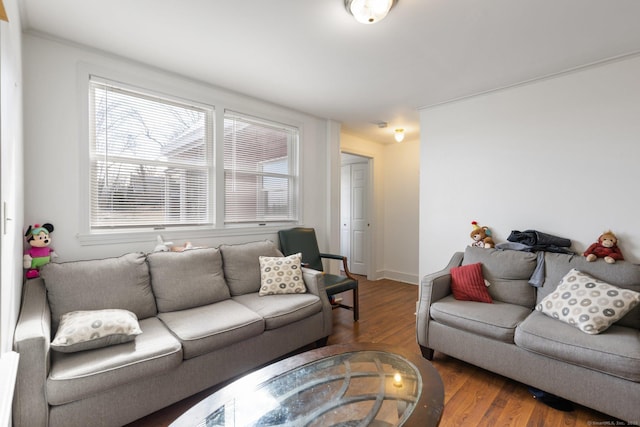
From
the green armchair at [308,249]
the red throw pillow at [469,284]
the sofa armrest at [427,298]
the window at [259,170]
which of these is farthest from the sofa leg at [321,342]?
the window at [259,170]

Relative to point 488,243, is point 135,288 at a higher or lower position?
lower

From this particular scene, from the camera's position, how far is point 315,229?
3.88 m

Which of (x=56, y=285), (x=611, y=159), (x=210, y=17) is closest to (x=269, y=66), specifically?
(x=210, y=17)

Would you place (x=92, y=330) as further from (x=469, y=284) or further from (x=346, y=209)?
(x=346, y=209)

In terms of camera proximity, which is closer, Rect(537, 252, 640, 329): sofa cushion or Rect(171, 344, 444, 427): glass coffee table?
Rect(171, 344, 444, 427): glass coffee table

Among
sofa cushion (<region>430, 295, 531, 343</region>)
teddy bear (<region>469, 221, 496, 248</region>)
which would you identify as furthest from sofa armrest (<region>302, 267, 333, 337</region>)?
teddy bear (<region>469, 221, 496, 248</region>)

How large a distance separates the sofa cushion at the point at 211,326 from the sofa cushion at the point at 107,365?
0.09m

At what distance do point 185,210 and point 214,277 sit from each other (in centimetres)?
75

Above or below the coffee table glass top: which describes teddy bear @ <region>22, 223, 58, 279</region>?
above

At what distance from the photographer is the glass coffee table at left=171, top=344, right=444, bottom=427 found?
1173 millimetres

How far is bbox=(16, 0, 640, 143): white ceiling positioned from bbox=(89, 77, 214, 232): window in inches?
13.8

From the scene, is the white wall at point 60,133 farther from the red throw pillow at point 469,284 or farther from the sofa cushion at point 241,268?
the red throw pillow at point 469,284

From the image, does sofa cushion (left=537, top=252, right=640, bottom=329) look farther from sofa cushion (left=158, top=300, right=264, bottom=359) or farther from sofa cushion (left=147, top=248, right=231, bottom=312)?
sofa cushion (left=147, top=248, right=231, bottom=312)

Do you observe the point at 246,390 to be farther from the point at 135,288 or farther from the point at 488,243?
the point at 488,243
